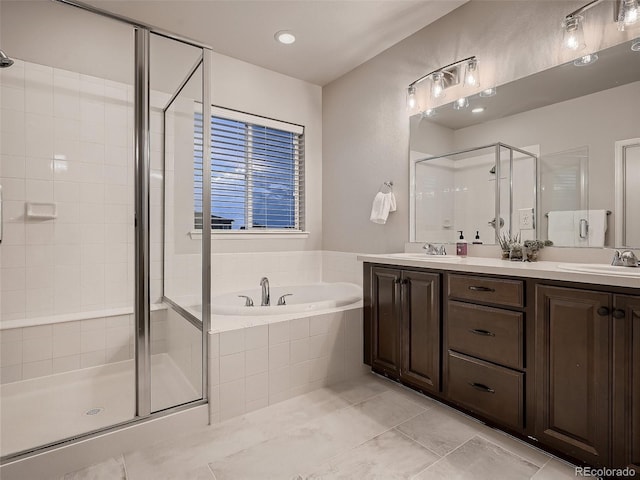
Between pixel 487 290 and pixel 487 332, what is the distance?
213 mm

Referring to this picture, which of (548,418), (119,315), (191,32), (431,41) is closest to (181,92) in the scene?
(191,32)

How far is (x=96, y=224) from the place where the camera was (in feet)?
8.11

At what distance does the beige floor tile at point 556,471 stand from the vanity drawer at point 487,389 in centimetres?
17

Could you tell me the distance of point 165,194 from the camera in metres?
1.98

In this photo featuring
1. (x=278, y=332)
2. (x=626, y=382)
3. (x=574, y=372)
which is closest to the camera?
(x=626, y=382)

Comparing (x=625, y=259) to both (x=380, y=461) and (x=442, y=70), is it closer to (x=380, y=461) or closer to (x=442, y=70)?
(x=380, y=461)

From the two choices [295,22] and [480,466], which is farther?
[295,22]

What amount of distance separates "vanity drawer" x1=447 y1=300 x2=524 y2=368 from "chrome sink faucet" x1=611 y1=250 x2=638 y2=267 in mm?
525

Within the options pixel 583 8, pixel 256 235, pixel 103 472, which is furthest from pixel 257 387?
pixel 583 8

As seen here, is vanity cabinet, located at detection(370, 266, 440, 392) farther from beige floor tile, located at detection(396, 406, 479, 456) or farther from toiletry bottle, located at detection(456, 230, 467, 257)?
toiletry bottle, located at detection(456, 230, 467, 257)

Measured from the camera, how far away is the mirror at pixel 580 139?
5.61ft

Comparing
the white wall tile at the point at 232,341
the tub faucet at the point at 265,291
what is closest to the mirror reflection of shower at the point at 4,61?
the white wall tile at the point at 232,341

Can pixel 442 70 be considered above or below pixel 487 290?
above

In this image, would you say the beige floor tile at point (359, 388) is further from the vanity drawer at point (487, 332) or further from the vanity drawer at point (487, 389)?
the vanity drawer at point (487, 332)
